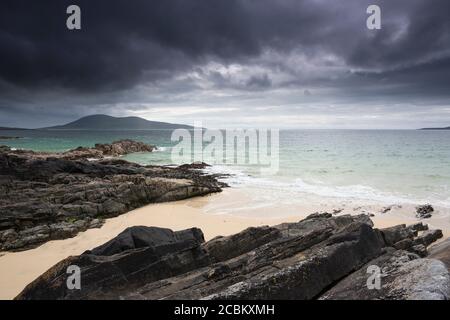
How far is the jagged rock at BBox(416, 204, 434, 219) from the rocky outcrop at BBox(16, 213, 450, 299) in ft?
38.3

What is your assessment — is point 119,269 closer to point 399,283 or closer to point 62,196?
point 399,283

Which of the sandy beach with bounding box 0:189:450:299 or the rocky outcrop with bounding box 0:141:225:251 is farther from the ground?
the rocky outcrop with bounding box 0:141:225:251

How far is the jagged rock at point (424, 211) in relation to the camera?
54.1 ft

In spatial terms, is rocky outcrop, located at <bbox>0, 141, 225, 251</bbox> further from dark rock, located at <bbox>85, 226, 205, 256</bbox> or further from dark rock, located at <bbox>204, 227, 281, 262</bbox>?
dark rock, located at <bbox>204, 227, 281, 262</bbox>

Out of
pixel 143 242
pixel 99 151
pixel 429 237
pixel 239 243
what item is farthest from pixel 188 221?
pixel 99 151

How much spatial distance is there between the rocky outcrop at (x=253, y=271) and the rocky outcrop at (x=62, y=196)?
8.17m

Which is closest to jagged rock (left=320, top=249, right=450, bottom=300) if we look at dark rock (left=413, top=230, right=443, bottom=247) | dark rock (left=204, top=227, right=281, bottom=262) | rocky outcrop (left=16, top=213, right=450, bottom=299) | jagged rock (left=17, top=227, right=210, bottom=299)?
rocky outcrop (left=16, top=213, right=450, bottom=299)

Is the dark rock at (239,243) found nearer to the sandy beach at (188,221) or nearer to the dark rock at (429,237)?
the sandy beach at (188,221)

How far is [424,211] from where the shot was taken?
671 inches

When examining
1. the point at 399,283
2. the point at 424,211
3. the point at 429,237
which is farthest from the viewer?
the point at 424,211

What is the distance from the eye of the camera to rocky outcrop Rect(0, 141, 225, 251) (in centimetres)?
1391

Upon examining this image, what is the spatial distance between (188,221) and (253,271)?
10.5 meters
